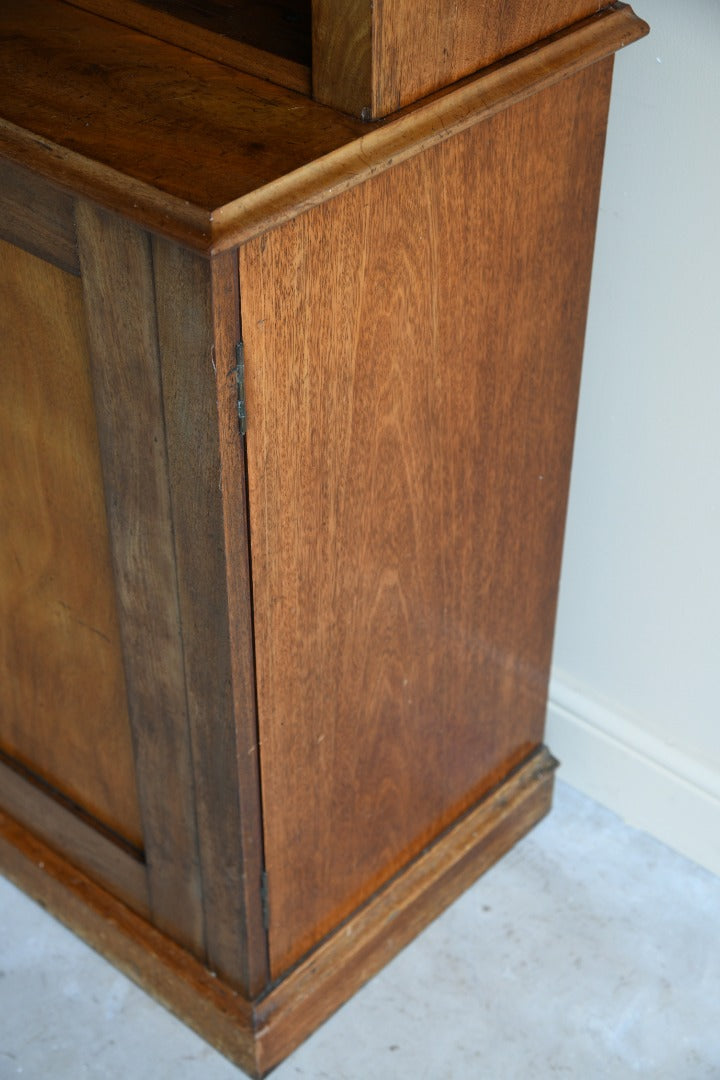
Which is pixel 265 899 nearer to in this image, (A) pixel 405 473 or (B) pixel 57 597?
(B) pixel 57 597

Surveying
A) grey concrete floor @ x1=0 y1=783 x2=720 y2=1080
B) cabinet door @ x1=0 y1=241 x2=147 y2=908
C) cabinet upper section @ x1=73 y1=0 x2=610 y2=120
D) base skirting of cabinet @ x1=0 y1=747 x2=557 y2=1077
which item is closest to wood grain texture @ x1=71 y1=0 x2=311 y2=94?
cabinet upper section @ x1=73 y1=0 x2=610 y2=120

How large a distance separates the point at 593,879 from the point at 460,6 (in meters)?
1.20

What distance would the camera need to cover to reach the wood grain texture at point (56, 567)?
4.27 ft

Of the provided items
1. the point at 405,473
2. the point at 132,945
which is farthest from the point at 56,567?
the point at 132,945

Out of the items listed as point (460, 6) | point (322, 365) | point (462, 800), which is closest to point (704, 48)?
point (460, 6)

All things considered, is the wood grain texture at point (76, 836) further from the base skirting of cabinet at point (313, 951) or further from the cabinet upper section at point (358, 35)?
the cabinet upper section at point (358, 35)

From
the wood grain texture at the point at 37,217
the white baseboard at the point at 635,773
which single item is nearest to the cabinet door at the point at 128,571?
the wood grain texture at the point at 37,217

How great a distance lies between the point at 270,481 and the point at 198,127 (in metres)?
0.31

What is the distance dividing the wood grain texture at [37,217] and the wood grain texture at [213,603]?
0.39 feet

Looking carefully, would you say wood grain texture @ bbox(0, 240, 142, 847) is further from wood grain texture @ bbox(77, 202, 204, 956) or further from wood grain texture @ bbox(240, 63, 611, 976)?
wood grain texture @ bbox(240, 63, 611, 976)

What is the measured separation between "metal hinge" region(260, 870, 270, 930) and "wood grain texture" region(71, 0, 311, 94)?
825 millimetres

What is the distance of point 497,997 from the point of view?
176 centimetres

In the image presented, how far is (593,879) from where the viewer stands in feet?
6.28

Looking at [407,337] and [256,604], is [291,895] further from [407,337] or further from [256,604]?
[407,337]
